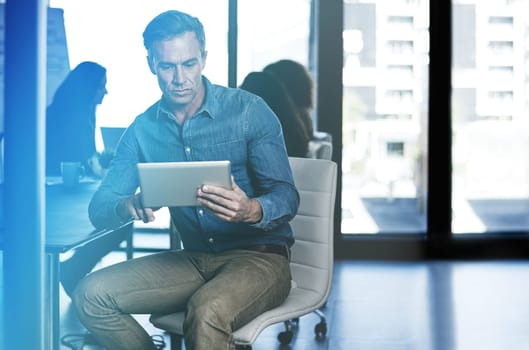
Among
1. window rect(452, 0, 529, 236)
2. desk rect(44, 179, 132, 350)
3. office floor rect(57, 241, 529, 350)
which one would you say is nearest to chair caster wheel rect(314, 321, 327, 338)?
office floor rect(57, 241, 529, 350)

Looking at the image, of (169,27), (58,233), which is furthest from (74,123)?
(58,233)

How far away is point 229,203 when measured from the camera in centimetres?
193

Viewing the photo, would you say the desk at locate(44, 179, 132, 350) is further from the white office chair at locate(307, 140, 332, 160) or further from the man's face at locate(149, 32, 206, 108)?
the white office chair at locate(307, 140, 332, 160)

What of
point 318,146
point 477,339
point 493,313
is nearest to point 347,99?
point 318,146

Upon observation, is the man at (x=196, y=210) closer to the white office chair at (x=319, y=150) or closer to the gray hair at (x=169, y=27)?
the gray hair at (x=169, y=27)

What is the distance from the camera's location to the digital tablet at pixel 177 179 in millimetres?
1863

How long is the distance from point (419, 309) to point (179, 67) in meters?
2.05

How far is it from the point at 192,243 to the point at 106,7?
1571mm

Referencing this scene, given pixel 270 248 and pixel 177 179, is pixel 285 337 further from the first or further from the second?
pixel 177 179

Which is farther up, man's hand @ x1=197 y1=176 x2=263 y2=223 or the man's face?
the man's face

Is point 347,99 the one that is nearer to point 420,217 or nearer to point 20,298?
point 420,217

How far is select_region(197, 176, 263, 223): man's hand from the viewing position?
1.89m

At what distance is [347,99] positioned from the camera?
17.4 ft

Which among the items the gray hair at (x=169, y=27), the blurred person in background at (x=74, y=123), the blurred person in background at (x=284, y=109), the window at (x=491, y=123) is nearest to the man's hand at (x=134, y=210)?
the gray hair at (x=169, y=27)
